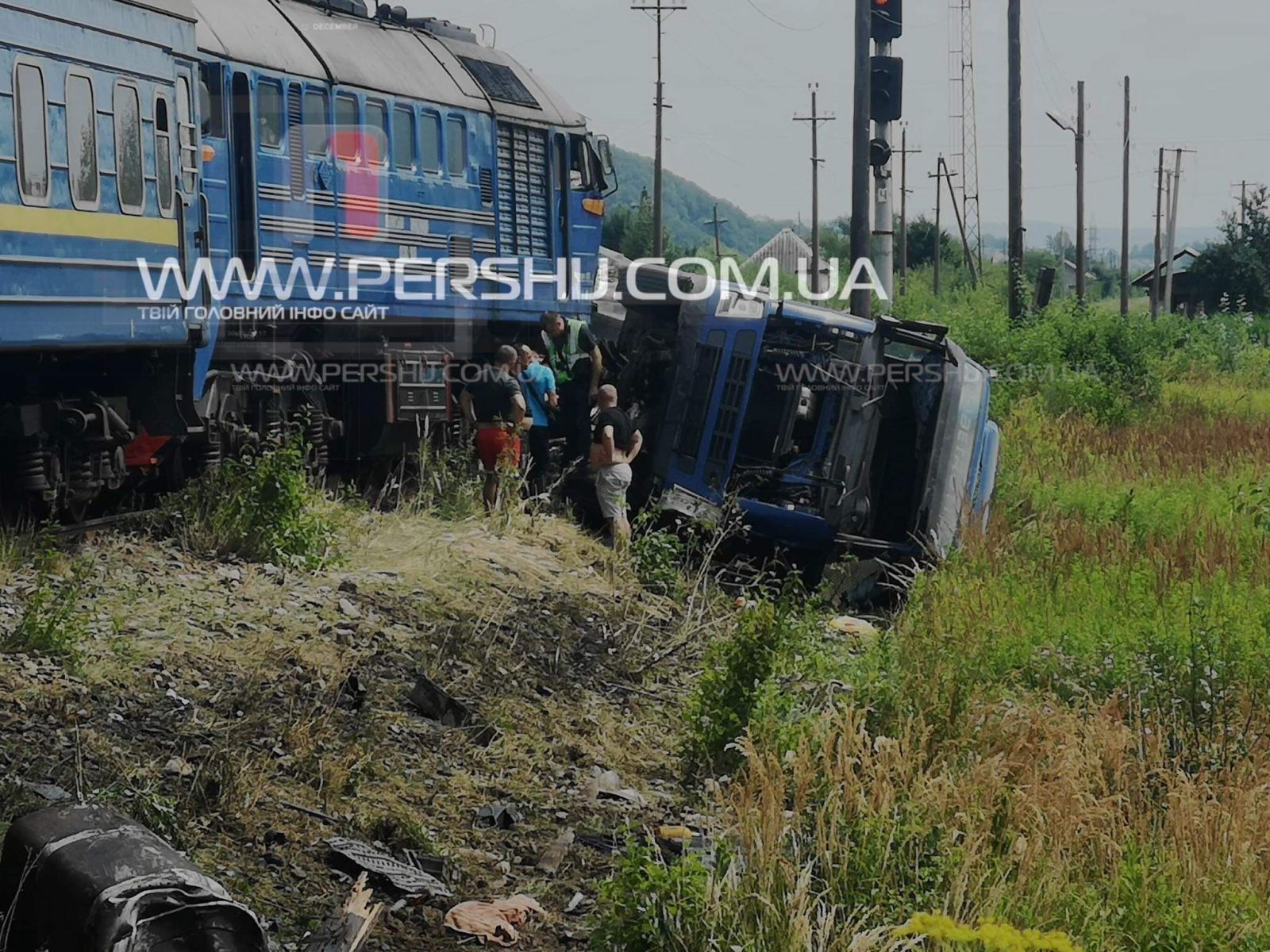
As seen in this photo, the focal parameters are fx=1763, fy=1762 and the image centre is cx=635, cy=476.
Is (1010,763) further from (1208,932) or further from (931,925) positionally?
(931,925)

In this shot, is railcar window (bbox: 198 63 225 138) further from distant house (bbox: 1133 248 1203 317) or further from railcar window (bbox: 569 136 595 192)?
distant house (bbox: 1133 248 1203 317)

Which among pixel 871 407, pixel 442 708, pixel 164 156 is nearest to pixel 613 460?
pixel 871 407

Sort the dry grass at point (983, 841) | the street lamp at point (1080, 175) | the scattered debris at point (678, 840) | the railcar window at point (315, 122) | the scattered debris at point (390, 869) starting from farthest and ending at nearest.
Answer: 1. the street lamp at point (1080, 175)
2. the railcar window at point (315, 122)
3. the scattered debris at point (678, 840)
4. the scattered debris at point (390, 869)
5. the dry grass at point (983, 841)

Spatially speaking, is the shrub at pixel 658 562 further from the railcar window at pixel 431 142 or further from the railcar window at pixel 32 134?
the railcar window at pixel 32 134

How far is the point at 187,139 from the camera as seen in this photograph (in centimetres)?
1225

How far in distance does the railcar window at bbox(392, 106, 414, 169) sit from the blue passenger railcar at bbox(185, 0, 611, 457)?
20 mm

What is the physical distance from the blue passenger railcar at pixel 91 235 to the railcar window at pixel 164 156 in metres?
0.01

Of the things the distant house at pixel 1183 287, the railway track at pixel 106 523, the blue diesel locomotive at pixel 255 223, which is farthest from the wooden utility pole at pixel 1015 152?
the distant house at pixel 1183 287

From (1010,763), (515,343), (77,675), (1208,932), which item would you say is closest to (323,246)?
(515,343)

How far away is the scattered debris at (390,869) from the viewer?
21.3 feet

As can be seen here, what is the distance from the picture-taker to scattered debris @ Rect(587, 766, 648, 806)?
26.6 ft

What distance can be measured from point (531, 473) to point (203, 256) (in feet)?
15.1

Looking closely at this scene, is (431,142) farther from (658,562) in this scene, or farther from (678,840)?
(678,840)

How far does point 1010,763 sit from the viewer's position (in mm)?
7023
